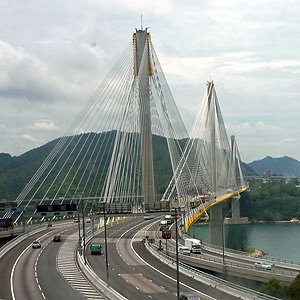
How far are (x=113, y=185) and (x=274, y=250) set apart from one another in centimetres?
3878

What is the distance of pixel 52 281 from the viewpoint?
29062 mm

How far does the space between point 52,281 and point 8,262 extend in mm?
8145

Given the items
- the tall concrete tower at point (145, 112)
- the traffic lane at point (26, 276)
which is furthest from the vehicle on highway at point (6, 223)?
the tall concrete tower at point (145, 112)

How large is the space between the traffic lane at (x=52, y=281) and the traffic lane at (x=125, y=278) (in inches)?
86.0

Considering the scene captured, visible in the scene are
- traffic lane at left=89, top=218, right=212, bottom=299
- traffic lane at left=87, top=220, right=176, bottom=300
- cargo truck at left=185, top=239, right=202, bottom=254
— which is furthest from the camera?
cargo truck at left=185, top=239, right=202, bottom=254

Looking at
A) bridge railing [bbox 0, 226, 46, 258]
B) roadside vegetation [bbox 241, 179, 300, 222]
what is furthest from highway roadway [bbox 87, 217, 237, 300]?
roadside vegetation [bbox 241, 179, 300, 222]

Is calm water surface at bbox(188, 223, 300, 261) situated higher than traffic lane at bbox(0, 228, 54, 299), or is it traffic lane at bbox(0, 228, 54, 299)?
traffic lane at bbox(0, 228, 54, 299)

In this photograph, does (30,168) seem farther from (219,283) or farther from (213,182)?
(219,283)

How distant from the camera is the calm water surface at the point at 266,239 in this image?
69.2 m

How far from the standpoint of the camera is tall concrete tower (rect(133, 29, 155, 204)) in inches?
1698

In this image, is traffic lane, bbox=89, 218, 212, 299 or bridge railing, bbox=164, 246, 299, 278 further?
bridge railing, bbox=164, 246, 299, 278

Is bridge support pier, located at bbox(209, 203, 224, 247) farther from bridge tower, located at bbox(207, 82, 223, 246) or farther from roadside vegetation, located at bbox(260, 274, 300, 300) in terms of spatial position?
roadside vegetation, located at bbox(260, 274, 300, 300)

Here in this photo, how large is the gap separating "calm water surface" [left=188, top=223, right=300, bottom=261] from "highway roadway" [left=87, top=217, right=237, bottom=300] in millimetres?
28048

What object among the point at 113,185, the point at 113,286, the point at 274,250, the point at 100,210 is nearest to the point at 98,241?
the point at 100,210
